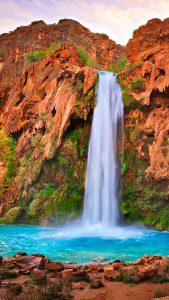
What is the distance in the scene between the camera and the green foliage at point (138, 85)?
23844mm

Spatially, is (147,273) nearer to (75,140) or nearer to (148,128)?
(148,128)

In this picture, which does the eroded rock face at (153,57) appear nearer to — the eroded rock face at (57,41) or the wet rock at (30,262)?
the wet rock at (30,262)

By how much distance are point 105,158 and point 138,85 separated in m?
5.92

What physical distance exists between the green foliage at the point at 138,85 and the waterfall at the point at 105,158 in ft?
4.18

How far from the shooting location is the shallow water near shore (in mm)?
12648

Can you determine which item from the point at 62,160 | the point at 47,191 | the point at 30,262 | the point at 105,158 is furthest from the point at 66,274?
the point at 62,160

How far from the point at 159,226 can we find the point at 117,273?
12.2 m

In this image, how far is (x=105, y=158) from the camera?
23.3 meters

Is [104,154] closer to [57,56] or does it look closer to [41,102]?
[41,102]

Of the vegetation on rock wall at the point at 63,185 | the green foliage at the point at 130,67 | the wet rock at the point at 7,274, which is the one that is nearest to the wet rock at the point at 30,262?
the wet rock at the point at 7,274

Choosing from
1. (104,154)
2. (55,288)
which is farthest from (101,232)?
(55,288)

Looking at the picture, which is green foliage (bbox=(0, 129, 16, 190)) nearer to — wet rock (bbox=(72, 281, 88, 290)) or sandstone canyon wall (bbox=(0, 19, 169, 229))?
sandstone canyon wall (bbox=(0, 19, 169, 229))

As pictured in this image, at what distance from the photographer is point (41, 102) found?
28.4m

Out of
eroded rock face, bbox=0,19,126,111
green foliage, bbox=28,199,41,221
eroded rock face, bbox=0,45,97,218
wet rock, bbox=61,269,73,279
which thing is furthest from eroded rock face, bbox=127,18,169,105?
eroded rock face, bbox=0,19,126,111
